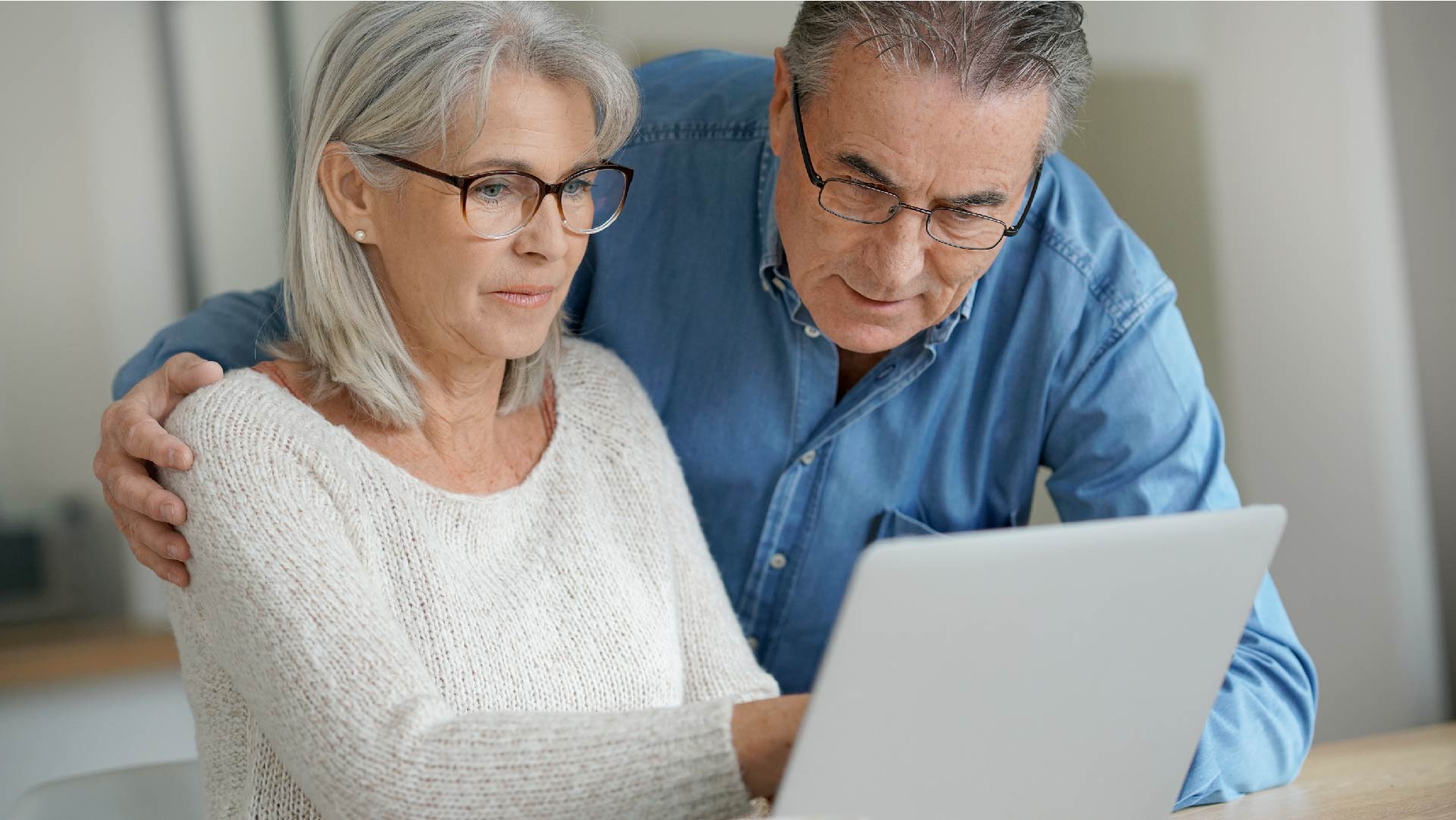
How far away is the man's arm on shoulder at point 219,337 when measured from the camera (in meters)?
1.63

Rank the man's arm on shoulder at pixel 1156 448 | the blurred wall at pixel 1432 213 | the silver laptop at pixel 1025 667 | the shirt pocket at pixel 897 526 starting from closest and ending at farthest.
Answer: the silver laptop at pixel 1025 667 → the man's arm on shoulder at pixel 1156 448 → the shirt pocket at pixel 897 526 → the blurred wall at pixel 1432 213

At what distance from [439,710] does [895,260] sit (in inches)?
28.0

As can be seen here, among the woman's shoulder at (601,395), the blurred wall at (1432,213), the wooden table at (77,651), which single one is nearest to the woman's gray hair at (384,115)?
the woman's shoulder at (601,395)

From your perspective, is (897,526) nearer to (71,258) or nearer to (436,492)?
(436,492)

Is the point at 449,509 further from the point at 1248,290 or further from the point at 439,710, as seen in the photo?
the point at 1248,290

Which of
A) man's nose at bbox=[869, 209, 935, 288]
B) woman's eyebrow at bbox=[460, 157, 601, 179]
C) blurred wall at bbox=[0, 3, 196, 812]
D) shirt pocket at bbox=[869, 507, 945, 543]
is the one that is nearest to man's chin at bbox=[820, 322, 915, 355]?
man's nose at bbox=[869, 209, 935, 288]

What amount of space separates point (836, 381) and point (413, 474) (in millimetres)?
610

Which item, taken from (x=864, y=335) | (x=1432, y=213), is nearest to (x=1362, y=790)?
(x=864, y=335)

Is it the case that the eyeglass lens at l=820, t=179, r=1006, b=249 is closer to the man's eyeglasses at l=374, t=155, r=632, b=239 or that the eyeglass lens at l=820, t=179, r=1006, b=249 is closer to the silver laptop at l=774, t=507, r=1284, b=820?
the man's eyeglasses at l=374, t=155, r=632, b=239

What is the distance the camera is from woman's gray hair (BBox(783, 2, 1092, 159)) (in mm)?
1357

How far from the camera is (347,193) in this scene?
4.57 ft

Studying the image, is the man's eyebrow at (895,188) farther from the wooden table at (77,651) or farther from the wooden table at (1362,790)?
the wooden table at (77,651)

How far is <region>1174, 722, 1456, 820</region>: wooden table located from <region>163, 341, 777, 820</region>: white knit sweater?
558 millimetres

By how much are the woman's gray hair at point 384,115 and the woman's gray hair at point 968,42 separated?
0.24m
